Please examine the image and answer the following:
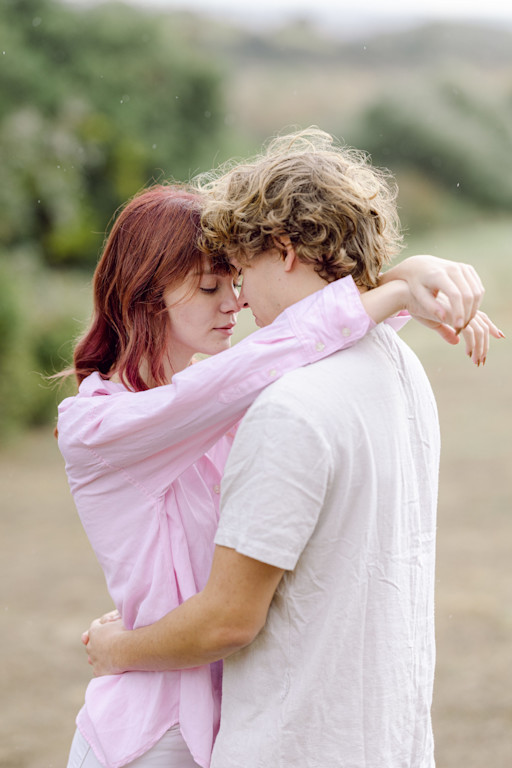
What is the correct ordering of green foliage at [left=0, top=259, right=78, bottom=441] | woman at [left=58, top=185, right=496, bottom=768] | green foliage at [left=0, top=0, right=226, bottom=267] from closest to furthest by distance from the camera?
woman at [left=58, top=185, right=496, bottom=768] < green foliage at [left=0, top=259, right=78, bottom=441] < green foliage at [left=0, top=0, right=226, bottom=267]

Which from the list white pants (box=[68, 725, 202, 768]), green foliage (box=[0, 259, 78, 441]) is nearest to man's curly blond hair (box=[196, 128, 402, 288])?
white pants (box=[68, 725, 202, 768])

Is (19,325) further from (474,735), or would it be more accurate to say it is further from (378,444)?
(378,444)

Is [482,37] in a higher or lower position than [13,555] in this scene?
higher

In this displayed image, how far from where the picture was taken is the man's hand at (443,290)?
126 centimetres

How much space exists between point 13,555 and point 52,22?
950 centimetres

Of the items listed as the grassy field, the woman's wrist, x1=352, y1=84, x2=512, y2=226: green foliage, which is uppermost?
the woman's wrist

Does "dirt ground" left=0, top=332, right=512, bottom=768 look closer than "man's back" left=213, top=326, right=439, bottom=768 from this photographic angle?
No

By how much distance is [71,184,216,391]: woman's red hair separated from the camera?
1.68m

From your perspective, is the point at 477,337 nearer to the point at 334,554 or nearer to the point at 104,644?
the point at 334,554

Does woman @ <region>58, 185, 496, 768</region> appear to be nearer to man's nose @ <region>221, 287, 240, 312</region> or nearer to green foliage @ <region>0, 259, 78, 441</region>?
man's nose @ <region>221, 287, 240, 312</region>

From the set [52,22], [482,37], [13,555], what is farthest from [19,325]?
[482,37]

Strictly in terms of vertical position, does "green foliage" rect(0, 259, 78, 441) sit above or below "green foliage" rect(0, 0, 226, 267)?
below

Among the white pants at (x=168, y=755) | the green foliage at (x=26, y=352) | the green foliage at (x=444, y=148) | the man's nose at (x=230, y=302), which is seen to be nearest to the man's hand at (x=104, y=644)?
the white pants at (x=168, y=755)

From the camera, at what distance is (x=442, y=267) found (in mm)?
1307
